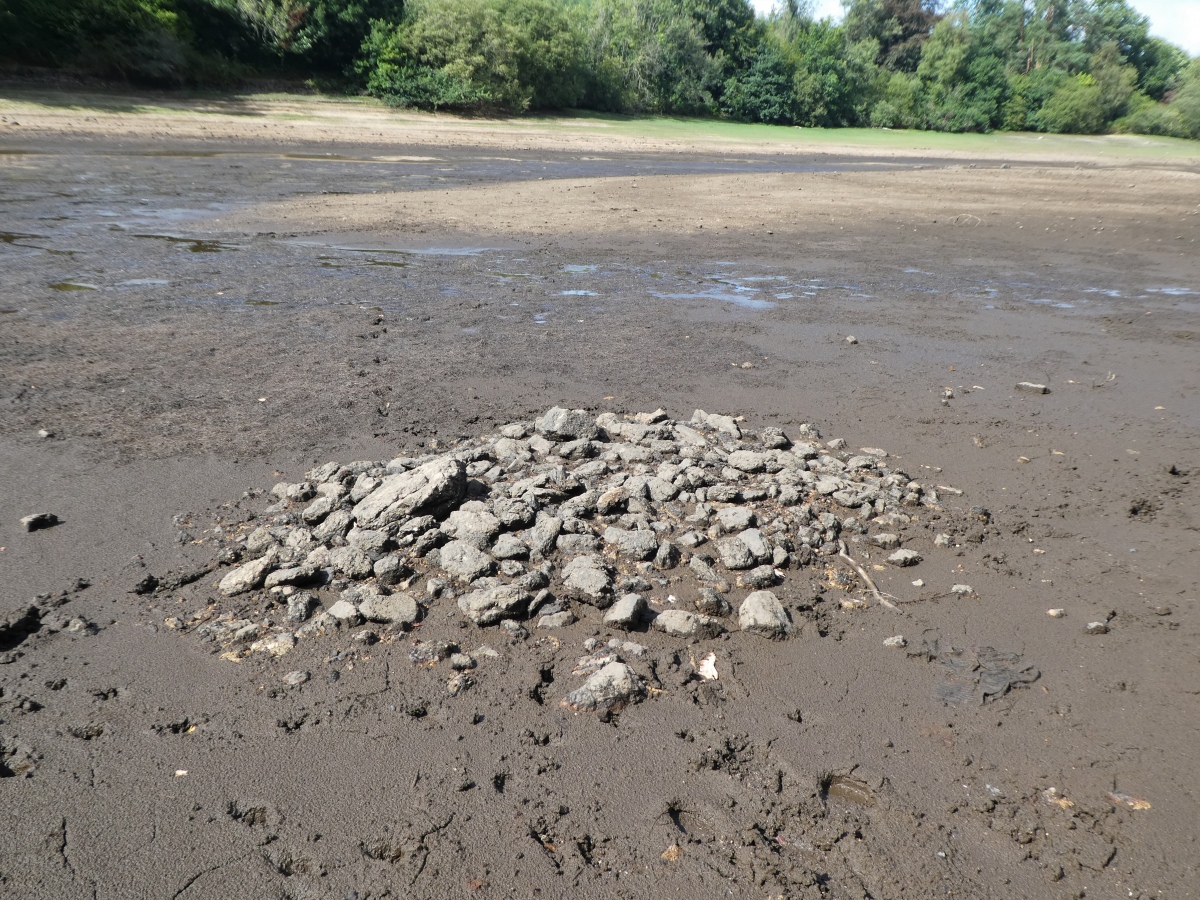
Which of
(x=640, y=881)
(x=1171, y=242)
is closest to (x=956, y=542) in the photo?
(x=640, y=881)

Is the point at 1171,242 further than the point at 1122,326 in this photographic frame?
Yes

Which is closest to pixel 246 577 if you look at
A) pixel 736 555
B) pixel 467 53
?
pixel 736 555

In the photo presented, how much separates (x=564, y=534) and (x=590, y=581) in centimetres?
44

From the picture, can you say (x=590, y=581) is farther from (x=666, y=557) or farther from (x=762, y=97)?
(x=762, y=97)

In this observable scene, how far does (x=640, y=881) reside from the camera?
237 centimetres

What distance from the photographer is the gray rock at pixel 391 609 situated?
3.45 metres

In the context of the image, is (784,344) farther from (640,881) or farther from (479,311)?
(640,881)

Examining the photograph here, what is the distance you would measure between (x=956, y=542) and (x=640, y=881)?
271cm

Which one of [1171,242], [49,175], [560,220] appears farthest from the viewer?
[49,175]

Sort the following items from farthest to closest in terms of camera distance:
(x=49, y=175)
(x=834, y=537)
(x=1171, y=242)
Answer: (x=49, y=175) → (x=1171, y=242) → (x=834, y=537)

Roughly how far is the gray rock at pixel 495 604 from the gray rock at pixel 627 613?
0.35 m

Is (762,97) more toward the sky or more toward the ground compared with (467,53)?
more toward the ground

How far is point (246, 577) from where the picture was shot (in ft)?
11.9

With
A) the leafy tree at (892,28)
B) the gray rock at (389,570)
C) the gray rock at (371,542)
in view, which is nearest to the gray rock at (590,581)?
the gray rock at (389,570)
